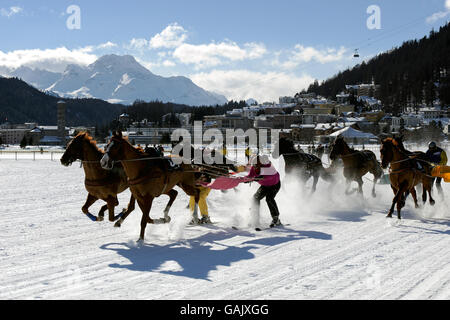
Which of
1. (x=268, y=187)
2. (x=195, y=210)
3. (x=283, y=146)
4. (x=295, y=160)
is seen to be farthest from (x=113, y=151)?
(x=295, y=160)

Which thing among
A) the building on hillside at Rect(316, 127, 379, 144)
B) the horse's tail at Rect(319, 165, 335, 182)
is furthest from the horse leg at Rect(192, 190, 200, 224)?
the building on hillside at Rect(316, 127, 379, 144)

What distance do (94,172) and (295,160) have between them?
19.9ft

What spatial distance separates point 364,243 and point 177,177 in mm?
3791

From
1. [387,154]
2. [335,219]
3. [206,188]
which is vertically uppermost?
[387,154]

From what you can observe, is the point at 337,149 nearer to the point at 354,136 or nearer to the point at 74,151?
the point at 74,151

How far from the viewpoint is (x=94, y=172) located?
26.5ft

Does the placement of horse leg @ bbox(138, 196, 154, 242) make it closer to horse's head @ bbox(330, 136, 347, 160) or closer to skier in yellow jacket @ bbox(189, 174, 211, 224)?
skier in yellow jacket @ bbox(189, 174, 211, 224)

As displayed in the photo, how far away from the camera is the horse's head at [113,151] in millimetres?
7512

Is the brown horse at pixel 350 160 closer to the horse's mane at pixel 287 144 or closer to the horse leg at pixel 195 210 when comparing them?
the horse's mane at pixel 287 144

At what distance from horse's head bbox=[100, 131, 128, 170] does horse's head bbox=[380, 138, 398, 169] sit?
607 centimetres

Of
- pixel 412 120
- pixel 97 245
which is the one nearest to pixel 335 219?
pixel 97 245
